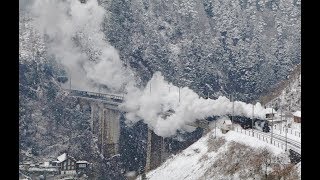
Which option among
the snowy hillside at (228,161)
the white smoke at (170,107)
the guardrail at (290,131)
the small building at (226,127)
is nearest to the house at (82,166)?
the white smoke at (170,107)

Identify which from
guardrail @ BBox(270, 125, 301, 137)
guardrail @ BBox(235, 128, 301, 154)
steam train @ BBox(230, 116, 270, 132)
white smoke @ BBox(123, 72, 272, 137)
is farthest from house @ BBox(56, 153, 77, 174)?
guardrail @ BBox(270, 125, 301, 137)

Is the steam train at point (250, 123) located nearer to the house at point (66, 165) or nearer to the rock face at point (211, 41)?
the house at point (66, 165)

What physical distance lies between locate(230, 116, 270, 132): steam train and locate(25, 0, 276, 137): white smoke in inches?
201

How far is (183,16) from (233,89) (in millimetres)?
12106

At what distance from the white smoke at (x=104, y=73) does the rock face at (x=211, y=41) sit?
1993 mm

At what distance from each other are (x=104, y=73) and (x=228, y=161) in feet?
113

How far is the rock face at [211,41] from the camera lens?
59688 millimetres

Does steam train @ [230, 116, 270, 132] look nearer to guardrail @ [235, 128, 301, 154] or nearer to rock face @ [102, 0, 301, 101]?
guardrail @ [235, 128, 301, 154]

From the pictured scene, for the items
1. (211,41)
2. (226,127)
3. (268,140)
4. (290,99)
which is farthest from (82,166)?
(211,41)

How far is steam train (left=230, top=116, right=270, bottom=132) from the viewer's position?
29405mm

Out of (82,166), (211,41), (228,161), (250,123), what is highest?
(211,41)

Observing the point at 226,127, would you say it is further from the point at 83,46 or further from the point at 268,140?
the point at 83,46

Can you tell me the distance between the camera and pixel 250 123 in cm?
3112
